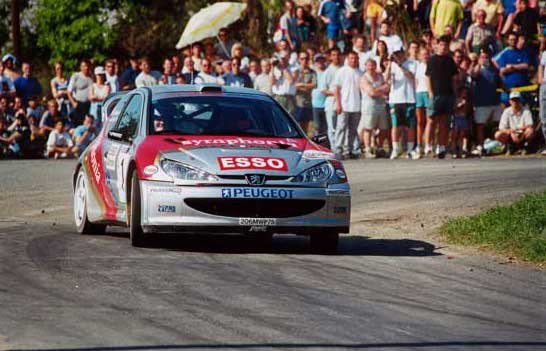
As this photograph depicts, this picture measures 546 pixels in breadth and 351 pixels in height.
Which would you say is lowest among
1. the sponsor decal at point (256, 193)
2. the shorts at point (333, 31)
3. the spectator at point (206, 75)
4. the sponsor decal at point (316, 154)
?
the sponsor decal at point (256, 193)

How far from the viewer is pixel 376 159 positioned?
25469 mm

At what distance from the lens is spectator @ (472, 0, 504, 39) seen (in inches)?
1056

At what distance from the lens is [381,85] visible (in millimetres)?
25500

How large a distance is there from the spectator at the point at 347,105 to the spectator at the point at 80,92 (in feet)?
16.9

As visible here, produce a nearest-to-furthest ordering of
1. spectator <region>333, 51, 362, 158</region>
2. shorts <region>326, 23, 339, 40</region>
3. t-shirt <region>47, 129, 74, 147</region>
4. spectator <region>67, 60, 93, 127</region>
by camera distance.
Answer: spectator <region>333, 51, 362, 158</region> < spectator <region>67, 60, 93, 127</region> < t-shirt <region>47, 129, 74, 147</region> < shorts <region>326, 23, 339, 40</region>

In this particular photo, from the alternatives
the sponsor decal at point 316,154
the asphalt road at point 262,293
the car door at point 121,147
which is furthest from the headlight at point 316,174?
the car door at point 121,147

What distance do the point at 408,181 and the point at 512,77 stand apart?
614 centimetres

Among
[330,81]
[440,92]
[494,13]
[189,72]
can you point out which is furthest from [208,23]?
[440,92]

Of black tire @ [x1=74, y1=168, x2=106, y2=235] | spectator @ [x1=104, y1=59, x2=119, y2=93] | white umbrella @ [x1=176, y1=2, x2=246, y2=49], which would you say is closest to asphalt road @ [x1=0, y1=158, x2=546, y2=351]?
black tire @ [x1=74, y1=168, x2=106, y2=235]

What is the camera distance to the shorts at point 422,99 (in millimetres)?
25061

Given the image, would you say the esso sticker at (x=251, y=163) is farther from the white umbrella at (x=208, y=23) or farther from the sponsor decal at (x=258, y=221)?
the white umbrella at (x=208, y=23)

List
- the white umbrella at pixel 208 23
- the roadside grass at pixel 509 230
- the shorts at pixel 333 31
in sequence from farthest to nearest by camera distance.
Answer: the white umbrella at pixel 208 23
the shorts at pixel 333 31
the roadside grass at pixel 509 230

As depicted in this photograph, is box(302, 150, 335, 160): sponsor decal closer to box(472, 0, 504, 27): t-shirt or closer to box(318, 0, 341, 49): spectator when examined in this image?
box(472, 0, 504, 27): t-shirt

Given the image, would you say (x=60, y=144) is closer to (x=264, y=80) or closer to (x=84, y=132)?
(x=84, y=132)
